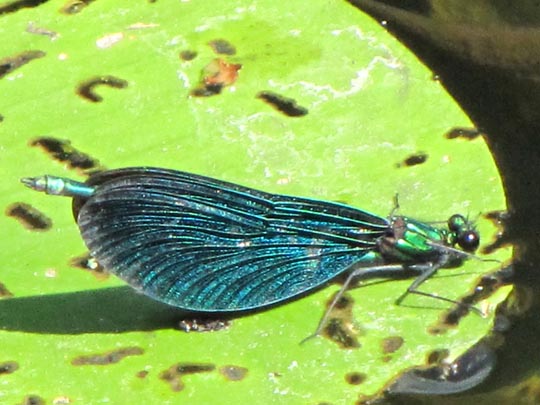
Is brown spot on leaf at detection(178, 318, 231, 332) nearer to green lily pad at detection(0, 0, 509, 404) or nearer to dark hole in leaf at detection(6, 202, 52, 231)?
green lily pad at detection(0, 0, 509, 404)

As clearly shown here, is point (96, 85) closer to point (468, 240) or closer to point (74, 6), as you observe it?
point (74, 6)

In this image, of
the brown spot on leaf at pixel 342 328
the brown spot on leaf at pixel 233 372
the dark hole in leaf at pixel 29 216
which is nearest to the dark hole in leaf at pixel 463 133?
the brown spot on leaf at pixel 342 328

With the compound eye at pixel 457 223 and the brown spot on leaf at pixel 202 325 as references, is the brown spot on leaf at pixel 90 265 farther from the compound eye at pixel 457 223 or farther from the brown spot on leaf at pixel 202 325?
the compound eye at pixel 457 223

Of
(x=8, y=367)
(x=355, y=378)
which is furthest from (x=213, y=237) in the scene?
(x=8, y=367)

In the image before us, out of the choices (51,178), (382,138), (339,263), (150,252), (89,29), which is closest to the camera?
(51,178)

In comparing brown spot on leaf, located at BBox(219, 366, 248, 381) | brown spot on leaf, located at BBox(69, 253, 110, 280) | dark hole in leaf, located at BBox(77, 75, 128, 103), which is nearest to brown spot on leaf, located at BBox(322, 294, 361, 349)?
brown spot on leaf, located at BBox(219, 366, 248, 381)

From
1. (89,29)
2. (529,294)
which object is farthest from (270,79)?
(529,294)

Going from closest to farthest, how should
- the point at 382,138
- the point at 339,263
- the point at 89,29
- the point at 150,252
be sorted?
the point at 150,252, the point at 339,263, the point at 382,138, the point at 89,29

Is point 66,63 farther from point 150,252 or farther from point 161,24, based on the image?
point 150,252
